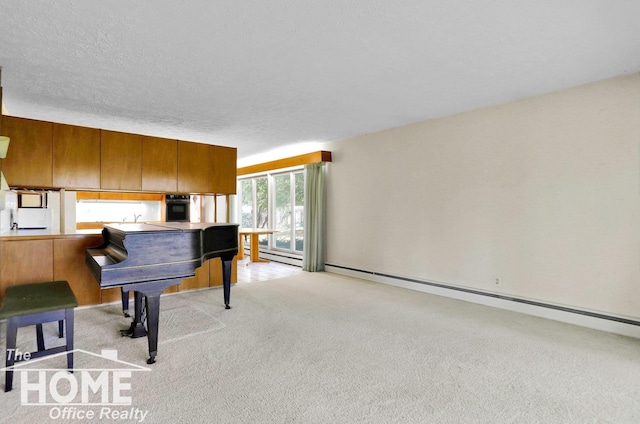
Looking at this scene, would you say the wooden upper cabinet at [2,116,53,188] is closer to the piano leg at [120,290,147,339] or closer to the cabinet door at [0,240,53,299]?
the cabinet door at [0,240,53,299]

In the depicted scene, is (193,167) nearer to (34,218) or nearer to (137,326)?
(34,218)

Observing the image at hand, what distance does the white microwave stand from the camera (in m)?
4.25

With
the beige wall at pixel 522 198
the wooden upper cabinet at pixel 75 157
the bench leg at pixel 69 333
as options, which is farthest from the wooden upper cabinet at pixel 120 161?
the beige wall at pixel 522 198

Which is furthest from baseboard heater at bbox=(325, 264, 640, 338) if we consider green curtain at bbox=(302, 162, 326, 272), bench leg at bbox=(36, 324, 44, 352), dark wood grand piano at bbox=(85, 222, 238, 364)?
bench leg at bbox=(36, 324, 44, 352)

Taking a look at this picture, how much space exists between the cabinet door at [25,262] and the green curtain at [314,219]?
3.89 meters

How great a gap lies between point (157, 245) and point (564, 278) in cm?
401

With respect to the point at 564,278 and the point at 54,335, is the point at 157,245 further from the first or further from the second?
the point at 564,278

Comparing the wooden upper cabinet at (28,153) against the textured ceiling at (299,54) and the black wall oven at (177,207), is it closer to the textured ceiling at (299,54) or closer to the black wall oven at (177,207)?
the textured ceiling at (299,54)

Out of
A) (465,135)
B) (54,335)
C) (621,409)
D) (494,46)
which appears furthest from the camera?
(465,135)

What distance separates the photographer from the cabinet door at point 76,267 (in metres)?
3.71

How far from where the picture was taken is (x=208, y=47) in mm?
2533

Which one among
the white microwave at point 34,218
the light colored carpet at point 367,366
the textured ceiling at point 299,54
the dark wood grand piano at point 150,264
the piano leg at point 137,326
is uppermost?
the textured ceiling at point 299,54

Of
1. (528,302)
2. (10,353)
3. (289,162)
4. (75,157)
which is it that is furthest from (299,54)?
(289,162)

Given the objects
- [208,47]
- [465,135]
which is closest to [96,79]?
[208,47]
